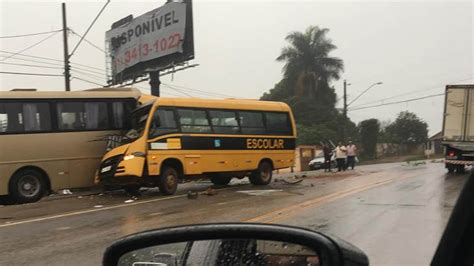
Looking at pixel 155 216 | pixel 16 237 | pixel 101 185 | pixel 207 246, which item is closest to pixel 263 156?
pixel 101 185

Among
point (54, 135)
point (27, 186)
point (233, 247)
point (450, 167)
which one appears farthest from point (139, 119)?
point (233, 247)

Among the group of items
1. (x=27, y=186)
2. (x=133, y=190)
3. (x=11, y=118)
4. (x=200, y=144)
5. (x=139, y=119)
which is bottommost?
Result: (x=133, y=190)

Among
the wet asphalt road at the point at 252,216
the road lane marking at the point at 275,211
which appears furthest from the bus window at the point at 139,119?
the road lane marking at the point at 275,211

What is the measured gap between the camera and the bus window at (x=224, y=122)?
724 inches

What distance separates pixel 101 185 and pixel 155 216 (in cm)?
609

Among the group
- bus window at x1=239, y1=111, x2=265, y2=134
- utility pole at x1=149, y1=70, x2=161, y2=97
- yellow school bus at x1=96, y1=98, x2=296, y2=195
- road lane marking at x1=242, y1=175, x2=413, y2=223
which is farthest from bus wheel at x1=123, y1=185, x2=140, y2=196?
utility pole at x1=149, y1=70, x2=161, y2=97

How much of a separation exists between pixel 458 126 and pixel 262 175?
9023 mm

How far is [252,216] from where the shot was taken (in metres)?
11.3

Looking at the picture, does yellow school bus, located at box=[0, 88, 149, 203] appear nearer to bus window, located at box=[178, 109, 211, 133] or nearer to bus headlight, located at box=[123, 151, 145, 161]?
bus window, located at box=[178, 109, 211, 133]

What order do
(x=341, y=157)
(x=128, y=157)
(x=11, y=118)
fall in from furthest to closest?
1. (x=341, y=157)
2. (x=11, y=118)
3. (x=128, y=157)

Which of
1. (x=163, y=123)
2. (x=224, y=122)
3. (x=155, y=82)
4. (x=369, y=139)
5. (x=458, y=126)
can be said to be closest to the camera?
(x=163, y=123)

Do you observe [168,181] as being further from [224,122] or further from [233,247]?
[233,247]

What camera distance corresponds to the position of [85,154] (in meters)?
17.5

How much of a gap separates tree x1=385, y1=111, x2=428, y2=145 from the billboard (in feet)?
163
